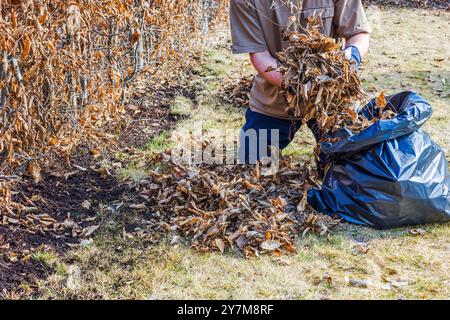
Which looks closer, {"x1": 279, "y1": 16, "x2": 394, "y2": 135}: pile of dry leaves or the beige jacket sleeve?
{"x1": 279, "y1": 16, "x2": 394, "y2": 135}: pile of dry leaves

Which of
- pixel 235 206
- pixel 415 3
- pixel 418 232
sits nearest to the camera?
pixel 418 232

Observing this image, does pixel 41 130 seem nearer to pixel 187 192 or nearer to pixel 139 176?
pixel 139 176

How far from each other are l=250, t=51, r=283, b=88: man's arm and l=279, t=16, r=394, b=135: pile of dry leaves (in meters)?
0.14

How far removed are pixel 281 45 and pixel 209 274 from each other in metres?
1.67

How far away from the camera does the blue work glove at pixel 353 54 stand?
11.7 feet

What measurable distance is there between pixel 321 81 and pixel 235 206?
0.93 m

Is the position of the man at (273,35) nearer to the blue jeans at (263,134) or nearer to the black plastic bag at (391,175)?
the blue jeans at (263,134)

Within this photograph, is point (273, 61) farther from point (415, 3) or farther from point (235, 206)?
point (415, 3)

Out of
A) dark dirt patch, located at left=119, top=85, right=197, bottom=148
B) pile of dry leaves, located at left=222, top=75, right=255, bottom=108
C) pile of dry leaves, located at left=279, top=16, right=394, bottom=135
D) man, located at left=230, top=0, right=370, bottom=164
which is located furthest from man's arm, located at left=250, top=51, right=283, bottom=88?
pile of dry leaves, located at left=222, top=75, right=255, bottom=108

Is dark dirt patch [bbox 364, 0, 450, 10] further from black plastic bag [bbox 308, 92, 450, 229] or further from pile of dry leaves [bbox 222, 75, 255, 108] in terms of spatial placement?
black plastic bag [bbox 308, 92, 450, 229]

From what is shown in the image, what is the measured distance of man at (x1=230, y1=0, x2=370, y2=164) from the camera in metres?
3.79

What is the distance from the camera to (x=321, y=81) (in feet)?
11.1

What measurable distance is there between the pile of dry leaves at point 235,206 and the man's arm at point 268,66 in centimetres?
64

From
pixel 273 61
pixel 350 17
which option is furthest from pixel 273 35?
pixel 350 17
